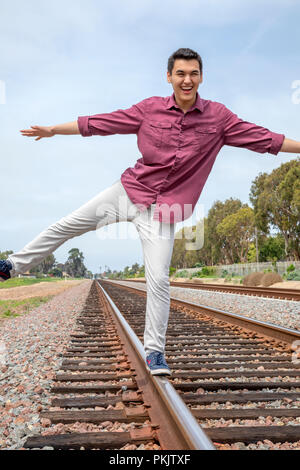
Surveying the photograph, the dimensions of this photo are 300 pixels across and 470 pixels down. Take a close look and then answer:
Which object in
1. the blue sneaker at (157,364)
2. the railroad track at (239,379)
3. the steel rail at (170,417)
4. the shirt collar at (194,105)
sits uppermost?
the shirt collar at (194,105)

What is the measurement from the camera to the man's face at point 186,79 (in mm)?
2771

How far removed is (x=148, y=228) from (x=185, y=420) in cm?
127

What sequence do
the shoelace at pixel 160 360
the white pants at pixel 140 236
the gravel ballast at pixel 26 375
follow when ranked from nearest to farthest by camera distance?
the gravel ballast at pixel 26 375, the white pants at pixel 140 236, the shoelace at pixel 160 360

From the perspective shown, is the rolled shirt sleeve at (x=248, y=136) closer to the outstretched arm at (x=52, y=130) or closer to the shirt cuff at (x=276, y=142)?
the shirt cuff at (x=276, y=142)

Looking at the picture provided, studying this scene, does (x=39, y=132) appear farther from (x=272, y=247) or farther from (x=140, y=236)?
(x=272, y=247)

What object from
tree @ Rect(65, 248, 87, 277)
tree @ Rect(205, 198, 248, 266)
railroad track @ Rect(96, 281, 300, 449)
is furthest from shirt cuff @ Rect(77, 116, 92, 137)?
tree @ Rect(65, 248, 87, 277)

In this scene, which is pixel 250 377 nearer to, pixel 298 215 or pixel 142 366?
pixel 142 366

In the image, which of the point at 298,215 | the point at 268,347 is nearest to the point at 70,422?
the point at 268,347

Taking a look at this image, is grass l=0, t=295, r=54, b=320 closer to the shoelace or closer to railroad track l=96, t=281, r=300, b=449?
railroad track l=96, t=281, r=300, b=449

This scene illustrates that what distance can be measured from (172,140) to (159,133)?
97 millimetres

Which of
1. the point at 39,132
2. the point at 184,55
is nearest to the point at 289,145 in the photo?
the point at 184,55

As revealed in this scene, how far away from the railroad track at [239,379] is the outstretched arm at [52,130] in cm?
189

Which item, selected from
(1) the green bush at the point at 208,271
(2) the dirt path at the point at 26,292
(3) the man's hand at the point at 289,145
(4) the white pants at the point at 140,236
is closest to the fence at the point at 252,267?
(1) the green bush at the point at 208,271

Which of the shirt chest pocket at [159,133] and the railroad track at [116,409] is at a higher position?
the shirt chest pocket at [159,133]
